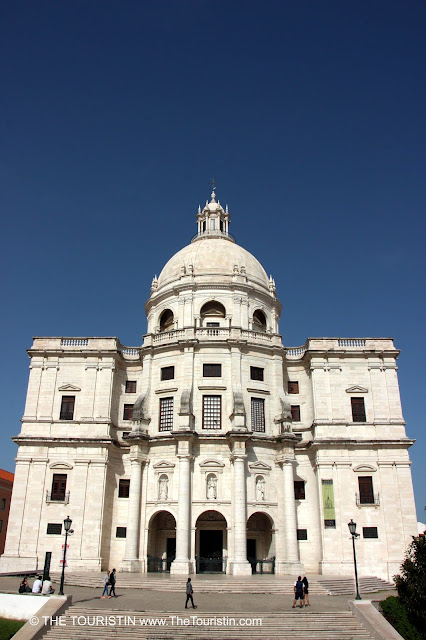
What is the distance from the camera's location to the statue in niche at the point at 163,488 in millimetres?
38281

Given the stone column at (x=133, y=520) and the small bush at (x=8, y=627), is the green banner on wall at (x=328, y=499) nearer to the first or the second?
the stone column at (x=133, y=520)

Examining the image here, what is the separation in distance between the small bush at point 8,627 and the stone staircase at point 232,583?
9.64 meters

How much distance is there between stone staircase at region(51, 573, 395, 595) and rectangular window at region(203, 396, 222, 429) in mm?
10406

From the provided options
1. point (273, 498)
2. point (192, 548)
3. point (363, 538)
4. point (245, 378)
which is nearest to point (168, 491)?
point (192, 548)

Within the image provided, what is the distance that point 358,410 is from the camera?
41.0 m

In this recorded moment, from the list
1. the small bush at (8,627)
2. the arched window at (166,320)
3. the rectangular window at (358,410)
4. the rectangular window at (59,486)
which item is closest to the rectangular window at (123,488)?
the rectangular window at (59,486)

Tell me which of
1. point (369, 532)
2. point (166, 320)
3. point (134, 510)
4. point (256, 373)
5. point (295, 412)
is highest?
point (166, 320)

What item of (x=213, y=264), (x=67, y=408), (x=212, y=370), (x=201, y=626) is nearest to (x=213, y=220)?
(x=213, y=264)

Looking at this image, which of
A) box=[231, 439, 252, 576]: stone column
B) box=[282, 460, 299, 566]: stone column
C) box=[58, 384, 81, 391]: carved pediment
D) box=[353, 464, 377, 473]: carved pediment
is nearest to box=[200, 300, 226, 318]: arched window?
box=[58, 384, 81, 391]: carved pediment

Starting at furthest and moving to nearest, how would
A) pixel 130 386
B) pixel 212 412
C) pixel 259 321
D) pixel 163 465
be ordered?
pixel 259 321, pixel 130 386, pixel 212 412, pixel 163 465

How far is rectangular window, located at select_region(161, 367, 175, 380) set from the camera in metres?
41.9

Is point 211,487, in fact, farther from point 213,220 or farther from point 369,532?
point 213,220

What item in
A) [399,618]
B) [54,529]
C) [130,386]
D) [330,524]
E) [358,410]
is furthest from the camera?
[130,386]

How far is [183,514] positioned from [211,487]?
9.30ft
